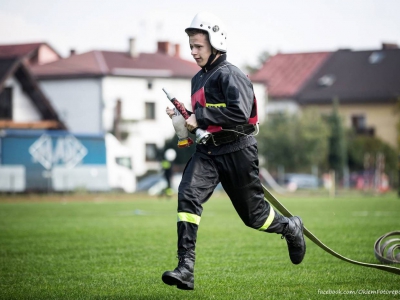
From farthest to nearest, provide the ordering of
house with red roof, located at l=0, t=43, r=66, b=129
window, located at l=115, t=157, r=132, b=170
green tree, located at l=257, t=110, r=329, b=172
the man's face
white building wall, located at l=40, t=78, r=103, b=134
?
1. white building wall, located at l=40, t=78, r=103, b=134
2. green tree, located at l=257, t=110, r=329, b=172
3. house with red roof, located at l=0, t=43, r=66, b=129
4. window, located at l=115, t=157, r=132, b=170
5. the man's face

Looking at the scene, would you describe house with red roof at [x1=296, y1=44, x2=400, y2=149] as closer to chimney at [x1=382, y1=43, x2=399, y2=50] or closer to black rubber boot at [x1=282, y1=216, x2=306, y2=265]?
chimney at [x1=382, y1=43, x2=399, y2=50]

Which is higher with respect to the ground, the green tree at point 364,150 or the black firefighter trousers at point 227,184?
the black firefighter trousers at point 227,184

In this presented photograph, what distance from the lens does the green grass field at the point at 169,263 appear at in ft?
24.0

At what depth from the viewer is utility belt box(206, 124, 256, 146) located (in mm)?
7051

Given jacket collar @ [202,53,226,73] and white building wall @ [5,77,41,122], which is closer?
jacket collar @ [202,53,226,73]

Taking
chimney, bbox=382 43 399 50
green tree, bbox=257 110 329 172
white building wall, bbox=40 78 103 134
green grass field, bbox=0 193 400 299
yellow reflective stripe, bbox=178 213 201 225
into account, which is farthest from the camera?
chimney, bbox=382 43 399 50

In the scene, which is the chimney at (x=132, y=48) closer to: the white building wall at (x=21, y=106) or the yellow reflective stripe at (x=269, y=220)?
the white building wall at (x=21, y=106)

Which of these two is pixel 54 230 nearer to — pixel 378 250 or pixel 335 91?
pixel 378 250

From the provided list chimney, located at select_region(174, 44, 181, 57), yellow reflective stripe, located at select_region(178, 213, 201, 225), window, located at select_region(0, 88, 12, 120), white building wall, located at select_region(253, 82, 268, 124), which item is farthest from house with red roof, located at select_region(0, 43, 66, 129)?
yellow reflective stripe, located at select_region(178, 213, 201, 225)

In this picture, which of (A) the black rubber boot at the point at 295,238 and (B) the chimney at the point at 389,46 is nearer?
(A) the black rubber boot at the point at 295,238

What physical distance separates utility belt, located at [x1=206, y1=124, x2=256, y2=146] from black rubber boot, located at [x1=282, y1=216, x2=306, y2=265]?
1.06 meters

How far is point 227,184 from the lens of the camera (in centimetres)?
721

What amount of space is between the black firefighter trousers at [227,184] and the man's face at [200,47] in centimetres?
85

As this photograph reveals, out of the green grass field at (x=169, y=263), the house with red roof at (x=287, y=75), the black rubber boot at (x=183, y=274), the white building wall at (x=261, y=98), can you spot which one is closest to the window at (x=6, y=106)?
the white building wall at (x=261, y=98)
